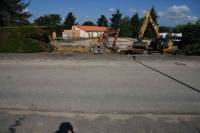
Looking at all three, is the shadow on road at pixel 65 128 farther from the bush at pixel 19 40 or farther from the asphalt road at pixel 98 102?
the bush at pixel 19 40

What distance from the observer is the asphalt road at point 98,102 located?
5816mm

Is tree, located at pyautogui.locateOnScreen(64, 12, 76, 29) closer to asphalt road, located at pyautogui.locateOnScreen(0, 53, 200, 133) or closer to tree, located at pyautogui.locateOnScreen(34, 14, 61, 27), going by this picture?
tree, located at pyautogui.locateOnScreen(34, 14, 61, 27)

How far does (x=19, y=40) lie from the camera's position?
19578 millimetres

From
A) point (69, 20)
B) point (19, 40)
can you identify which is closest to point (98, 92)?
point (19, 40)

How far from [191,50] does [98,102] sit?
16196mm

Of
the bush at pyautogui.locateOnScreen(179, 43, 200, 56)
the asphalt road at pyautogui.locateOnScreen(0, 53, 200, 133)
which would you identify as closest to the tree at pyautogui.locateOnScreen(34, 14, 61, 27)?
the bush at pyautogui.locateOnScreen(179, 43, 200, 56)

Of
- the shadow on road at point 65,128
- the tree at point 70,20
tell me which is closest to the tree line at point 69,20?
the tree at point 70,20

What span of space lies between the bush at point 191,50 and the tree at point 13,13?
3014 centimetres

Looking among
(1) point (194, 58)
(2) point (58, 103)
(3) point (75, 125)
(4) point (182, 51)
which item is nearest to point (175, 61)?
(1) point (194, 58)

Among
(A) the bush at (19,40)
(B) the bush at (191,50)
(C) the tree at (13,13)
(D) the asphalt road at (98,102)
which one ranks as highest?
(C) the tree at (13,13)

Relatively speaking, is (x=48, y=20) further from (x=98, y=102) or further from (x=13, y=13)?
(x=98, y=102)

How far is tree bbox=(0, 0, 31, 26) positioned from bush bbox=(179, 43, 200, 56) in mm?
30142

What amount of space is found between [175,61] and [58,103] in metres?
11.8

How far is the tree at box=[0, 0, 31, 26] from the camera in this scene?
45903 mm
